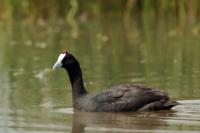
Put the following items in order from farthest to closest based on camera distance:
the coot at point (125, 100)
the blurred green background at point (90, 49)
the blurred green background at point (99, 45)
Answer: the blurred green background at point (99, 45) < the blurred green background at point (90, 49) < the coot at point (125, 100)

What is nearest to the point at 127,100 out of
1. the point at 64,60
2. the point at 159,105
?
the point at 159,105

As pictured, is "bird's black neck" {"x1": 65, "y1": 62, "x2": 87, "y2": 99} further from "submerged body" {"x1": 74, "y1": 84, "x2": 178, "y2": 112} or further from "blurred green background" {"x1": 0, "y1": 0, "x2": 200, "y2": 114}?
"submerged body" {"x1": 74, "y1": 84, "x2": 178, "y2": 112}

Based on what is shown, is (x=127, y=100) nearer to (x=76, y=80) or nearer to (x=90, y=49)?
(x=76, y=80)

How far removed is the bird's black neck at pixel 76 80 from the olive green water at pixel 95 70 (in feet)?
0.85

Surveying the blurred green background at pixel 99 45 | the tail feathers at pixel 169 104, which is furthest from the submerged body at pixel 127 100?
the blurred green background at pixel 99 45

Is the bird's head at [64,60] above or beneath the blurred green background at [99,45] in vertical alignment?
beneath

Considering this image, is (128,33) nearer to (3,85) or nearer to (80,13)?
(80,13)

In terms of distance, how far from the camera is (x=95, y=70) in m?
16.3

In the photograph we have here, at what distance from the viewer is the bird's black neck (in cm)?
1305

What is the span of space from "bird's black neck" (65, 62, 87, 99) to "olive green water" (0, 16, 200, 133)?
0.26 m

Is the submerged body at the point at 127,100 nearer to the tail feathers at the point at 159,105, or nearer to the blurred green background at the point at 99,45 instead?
the tail feathers at the point at 159,105

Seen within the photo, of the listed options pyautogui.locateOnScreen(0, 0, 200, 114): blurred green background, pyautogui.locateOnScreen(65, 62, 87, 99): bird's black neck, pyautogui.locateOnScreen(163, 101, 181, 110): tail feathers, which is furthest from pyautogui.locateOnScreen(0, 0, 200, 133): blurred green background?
pyautogui.locateOnScreen(163, 101, 181, 110): tail feathers

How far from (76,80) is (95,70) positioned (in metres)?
3.04

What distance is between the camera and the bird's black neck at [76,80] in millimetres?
13055
